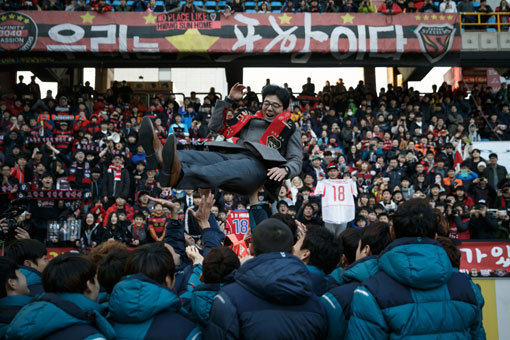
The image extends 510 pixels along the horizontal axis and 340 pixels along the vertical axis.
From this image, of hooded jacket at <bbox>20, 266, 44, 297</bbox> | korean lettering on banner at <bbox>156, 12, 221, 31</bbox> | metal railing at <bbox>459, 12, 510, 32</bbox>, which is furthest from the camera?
metal railing at <bbox>459, 12, 510, 32</bbox>

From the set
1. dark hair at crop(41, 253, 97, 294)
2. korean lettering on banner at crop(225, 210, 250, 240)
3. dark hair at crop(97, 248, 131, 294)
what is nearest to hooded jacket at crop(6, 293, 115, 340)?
dark hair at crop(41, 253, 97, 294)

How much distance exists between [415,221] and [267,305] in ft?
3.18

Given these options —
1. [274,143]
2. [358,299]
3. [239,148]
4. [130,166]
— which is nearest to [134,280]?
[358,299]

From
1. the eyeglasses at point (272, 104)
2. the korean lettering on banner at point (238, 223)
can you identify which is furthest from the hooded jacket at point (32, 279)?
the korean lettering on banner at point (238, 223)

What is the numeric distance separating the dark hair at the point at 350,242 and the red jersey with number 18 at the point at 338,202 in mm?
6197

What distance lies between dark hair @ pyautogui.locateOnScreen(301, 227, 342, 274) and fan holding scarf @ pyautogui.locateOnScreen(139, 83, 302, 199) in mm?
942

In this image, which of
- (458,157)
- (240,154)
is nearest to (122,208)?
(240,154)

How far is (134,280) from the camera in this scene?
244 centimetres

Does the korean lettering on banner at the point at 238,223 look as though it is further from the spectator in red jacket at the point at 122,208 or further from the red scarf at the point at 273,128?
the red scarf at the point at 273,128

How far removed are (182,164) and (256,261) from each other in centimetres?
140

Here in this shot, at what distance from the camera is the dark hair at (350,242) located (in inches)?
132

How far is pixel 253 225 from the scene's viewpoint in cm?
446

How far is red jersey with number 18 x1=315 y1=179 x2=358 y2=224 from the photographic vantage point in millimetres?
9602

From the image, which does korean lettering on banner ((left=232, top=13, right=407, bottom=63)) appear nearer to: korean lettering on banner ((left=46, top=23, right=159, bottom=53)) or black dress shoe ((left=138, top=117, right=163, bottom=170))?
korean lettering on banner ((left=46, top=23, right=159, bottom=53))
